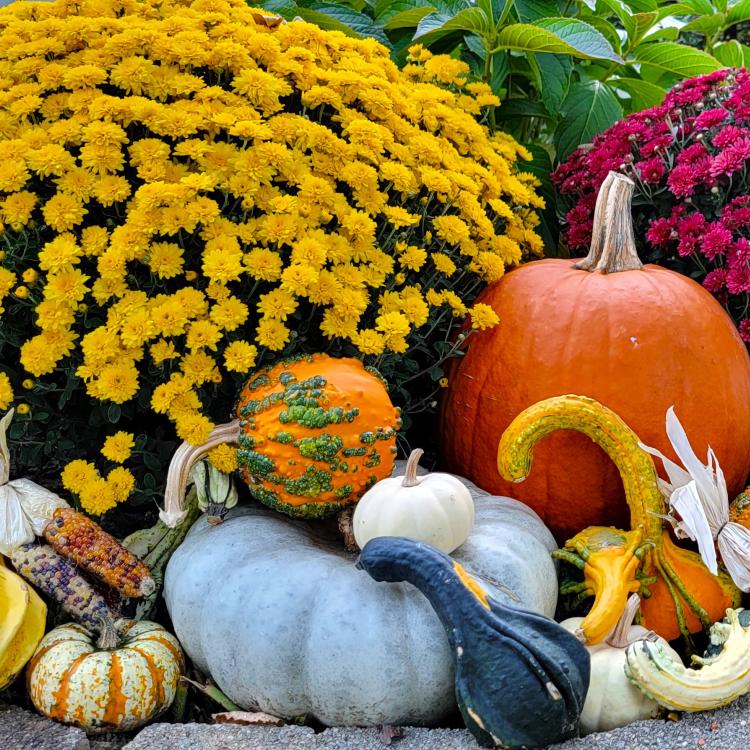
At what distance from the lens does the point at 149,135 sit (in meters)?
2.24

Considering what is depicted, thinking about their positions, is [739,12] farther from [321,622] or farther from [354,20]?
[321,622]

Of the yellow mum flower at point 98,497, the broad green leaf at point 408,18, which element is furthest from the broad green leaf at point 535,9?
the yellow mum flower at point 98,497

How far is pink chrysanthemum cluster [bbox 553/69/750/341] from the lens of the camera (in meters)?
2.52

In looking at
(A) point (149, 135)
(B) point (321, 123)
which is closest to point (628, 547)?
(B) point (321, 123)

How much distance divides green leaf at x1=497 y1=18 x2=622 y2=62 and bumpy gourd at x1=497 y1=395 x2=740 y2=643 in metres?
1.10

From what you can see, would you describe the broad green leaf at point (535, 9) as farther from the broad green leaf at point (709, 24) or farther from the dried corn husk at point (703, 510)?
the dried corn husk at point (703, 510)

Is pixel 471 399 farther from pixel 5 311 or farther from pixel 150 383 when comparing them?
pixel 5 311

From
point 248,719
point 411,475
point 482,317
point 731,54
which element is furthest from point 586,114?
point 248,719

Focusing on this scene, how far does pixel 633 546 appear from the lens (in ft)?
6.83

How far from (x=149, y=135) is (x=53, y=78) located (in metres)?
0.27

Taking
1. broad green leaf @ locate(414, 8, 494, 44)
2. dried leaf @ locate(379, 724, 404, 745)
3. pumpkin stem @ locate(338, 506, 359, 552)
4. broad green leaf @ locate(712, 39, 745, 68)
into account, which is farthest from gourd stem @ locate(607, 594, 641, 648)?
broad green leaf @ locate(712, 39, 745, 68)

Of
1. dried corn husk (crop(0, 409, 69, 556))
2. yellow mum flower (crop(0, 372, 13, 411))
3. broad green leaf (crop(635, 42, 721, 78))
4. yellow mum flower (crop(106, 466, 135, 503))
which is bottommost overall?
dried corn husk (crop(0, 409, 69, 556))

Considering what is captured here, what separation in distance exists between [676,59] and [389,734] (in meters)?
2.62

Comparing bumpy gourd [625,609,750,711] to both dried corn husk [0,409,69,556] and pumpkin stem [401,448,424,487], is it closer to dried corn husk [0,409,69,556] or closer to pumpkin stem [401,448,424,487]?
pumpkin stem [401,448,424,487]
